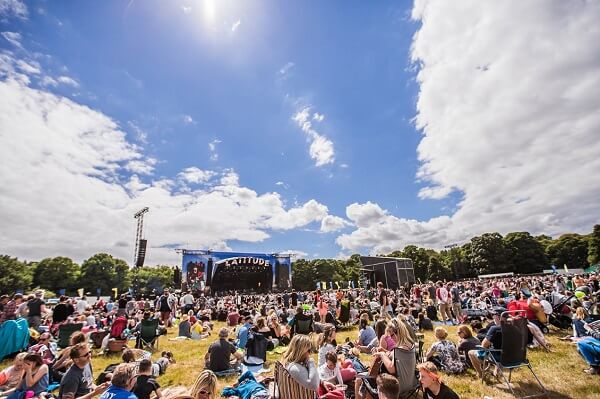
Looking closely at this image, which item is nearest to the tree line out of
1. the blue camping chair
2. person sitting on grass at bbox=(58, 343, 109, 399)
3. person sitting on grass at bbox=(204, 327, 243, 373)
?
the blue camping chair

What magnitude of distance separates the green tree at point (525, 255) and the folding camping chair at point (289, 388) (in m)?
68.6

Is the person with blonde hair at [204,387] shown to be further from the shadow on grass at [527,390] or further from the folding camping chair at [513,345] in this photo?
A: the shadow on grass at [527,390]

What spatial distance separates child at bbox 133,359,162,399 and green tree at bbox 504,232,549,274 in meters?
69.2

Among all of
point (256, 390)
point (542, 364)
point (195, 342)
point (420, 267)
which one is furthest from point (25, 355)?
point (420, 267)

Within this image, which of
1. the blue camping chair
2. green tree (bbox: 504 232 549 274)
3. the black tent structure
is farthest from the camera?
green tree (bbox: 504 232 549 274)

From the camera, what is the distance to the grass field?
4.44m

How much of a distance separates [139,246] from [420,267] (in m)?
54.5

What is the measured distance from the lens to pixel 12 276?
43.9m

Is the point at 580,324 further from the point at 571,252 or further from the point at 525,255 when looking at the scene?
the point at 571,252

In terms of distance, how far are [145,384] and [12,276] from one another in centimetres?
5957

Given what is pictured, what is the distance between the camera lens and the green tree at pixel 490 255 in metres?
56.4

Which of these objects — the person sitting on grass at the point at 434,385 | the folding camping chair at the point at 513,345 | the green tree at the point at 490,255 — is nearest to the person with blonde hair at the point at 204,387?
the person sitting on grass at the point at 434,385

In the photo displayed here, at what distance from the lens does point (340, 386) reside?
12.9 feet

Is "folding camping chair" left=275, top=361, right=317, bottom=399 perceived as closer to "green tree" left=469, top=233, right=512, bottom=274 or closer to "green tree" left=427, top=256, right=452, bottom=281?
"green tree" left=427, top=256, right=452, bottom=281
